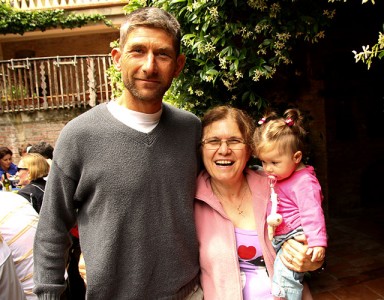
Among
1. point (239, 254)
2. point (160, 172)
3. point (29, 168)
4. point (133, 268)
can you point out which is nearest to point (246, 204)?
point (239, 254)

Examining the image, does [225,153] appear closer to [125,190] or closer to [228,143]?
[228,143]

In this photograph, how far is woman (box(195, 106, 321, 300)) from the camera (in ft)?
5.95

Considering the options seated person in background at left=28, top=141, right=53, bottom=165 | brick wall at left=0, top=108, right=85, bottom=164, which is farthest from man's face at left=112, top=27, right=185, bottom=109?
brick wall at left=0, top=108, right=85, bottom=164

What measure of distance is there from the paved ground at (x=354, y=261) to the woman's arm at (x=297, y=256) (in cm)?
259

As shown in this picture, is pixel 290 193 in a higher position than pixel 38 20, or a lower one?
lower

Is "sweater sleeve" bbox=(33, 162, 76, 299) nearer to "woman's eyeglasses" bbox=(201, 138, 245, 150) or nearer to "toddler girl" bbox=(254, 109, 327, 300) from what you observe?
"woman's eyeglasses" bbox=(201, 138, 245, 150)

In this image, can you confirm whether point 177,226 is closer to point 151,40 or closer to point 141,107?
point 141,107

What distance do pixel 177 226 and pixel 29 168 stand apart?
9.28ft

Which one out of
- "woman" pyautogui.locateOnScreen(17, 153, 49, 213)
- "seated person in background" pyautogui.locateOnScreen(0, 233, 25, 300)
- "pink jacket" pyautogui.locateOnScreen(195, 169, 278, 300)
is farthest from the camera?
"woman" pyautogui.locateOnScreen(17, 153, 49, 213)

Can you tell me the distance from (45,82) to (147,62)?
995 centimetres

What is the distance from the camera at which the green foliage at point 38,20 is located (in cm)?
1262

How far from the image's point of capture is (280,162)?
192 cm

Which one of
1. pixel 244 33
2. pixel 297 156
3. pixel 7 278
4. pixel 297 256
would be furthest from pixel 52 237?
pixel 244 33

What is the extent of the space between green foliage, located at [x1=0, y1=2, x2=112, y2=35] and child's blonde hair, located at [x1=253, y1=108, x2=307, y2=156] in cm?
1251
